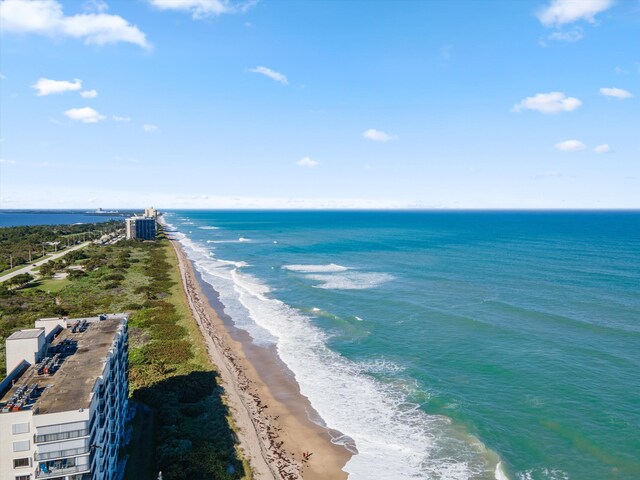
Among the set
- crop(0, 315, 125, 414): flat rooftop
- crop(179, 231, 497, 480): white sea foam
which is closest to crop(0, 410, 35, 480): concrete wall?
crop(0, 315, 125, 414): flat rooftop

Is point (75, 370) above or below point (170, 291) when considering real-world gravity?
above

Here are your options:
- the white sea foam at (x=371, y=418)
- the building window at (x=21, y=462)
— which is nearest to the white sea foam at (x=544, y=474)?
the white sea foam at (x=371, y=418)

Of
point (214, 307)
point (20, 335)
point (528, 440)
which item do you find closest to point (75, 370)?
point (20, 335)

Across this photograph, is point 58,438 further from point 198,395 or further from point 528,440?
point 528,440

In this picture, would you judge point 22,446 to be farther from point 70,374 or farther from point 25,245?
point 25,245

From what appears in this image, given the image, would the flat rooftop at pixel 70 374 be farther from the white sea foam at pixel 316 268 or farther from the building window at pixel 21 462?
the white sea foam at pixel 316 268

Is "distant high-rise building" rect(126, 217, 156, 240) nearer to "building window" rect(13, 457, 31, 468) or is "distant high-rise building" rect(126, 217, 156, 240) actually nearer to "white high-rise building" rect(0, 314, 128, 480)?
"white high-rise building" rect(0, 314, 128, 480)
